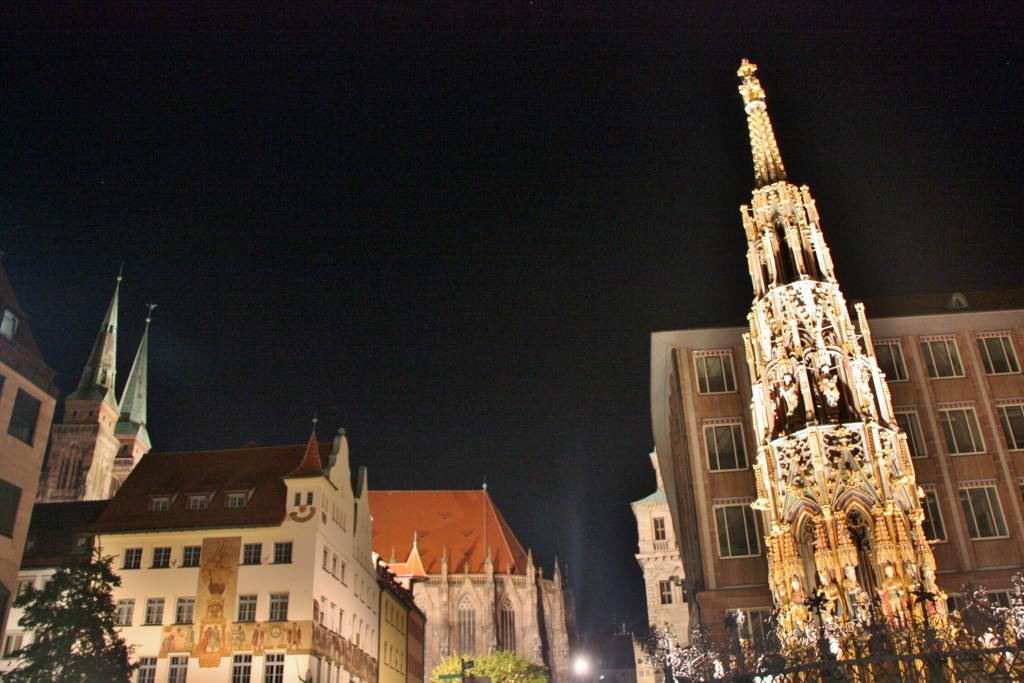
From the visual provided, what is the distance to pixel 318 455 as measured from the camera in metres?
41.9

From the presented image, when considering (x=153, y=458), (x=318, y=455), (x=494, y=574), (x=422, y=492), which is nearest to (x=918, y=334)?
(x=318, y=455)

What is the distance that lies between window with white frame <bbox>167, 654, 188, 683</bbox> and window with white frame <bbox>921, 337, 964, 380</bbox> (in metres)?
30.4

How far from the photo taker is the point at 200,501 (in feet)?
132

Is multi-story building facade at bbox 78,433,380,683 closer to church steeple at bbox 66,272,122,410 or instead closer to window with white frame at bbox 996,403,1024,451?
window with white frame at bbox 996,403,1024,451

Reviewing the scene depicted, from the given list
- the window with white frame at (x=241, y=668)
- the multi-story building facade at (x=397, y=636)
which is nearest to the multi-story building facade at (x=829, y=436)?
the multi-story building facade at (x=397, y=636)

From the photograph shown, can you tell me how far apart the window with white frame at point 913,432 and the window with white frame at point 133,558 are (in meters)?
30.1

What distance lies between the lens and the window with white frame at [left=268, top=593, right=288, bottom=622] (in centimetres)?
3612

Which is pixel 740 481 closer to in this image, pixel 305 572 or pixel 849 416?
pixel 849 416

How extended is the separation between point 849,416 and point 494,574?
5434cm

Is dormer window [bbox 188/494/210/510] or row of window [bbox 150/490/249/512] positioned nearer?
row of window [bbox 150/490/249/512]

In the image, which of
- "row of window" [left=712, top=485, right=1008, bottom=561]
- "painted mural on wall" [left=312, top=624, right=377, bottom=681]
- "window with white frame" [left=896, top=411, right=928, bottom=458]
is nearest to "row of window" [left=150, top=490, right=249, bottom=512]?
"painted mural on wall" [left=312, top=624, right=377, bottom=681]

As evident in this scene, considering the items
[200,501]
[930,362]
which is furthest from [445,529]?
[930,362]

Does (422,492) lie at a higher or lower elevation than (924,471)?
higher

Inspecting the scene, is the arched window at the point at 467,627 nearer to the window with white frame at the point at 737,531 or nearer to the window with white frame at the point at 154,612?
the window with white frame at the point at 154,612
